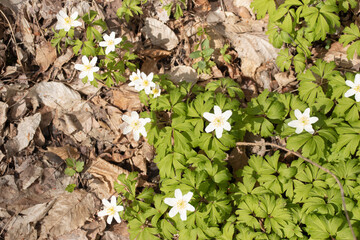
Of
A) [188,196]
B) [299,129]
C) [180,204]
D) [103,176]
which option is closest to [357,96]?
[299,129]

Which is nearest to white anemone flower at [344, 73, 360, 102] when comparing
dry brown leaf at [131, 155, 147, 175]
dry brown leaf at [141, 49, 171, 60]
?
dry brown leaf at [141, 49, 171, 60]

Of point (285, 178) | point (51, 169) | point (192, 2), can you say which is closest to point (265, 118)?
point (285, 178)

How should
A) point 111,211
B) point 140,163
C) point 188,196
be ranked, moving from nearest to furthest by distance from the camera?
point 188,196
point 111,211
point 140,163

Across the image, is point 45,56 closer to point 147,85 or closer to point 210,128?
point 147,85

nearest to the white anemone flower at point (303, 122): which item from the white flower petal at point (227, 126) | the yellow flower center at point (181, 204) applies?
the white flower petal at point (227, 126)

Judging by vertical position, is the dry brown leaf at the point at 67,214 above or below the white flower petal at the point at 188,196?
below

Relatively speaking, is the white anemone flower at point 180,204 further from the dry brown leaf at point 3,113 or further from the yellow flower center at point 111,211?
the dry brown leaf at point 3,113

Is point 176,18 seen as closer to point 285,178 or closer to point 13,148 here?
point 285,178
